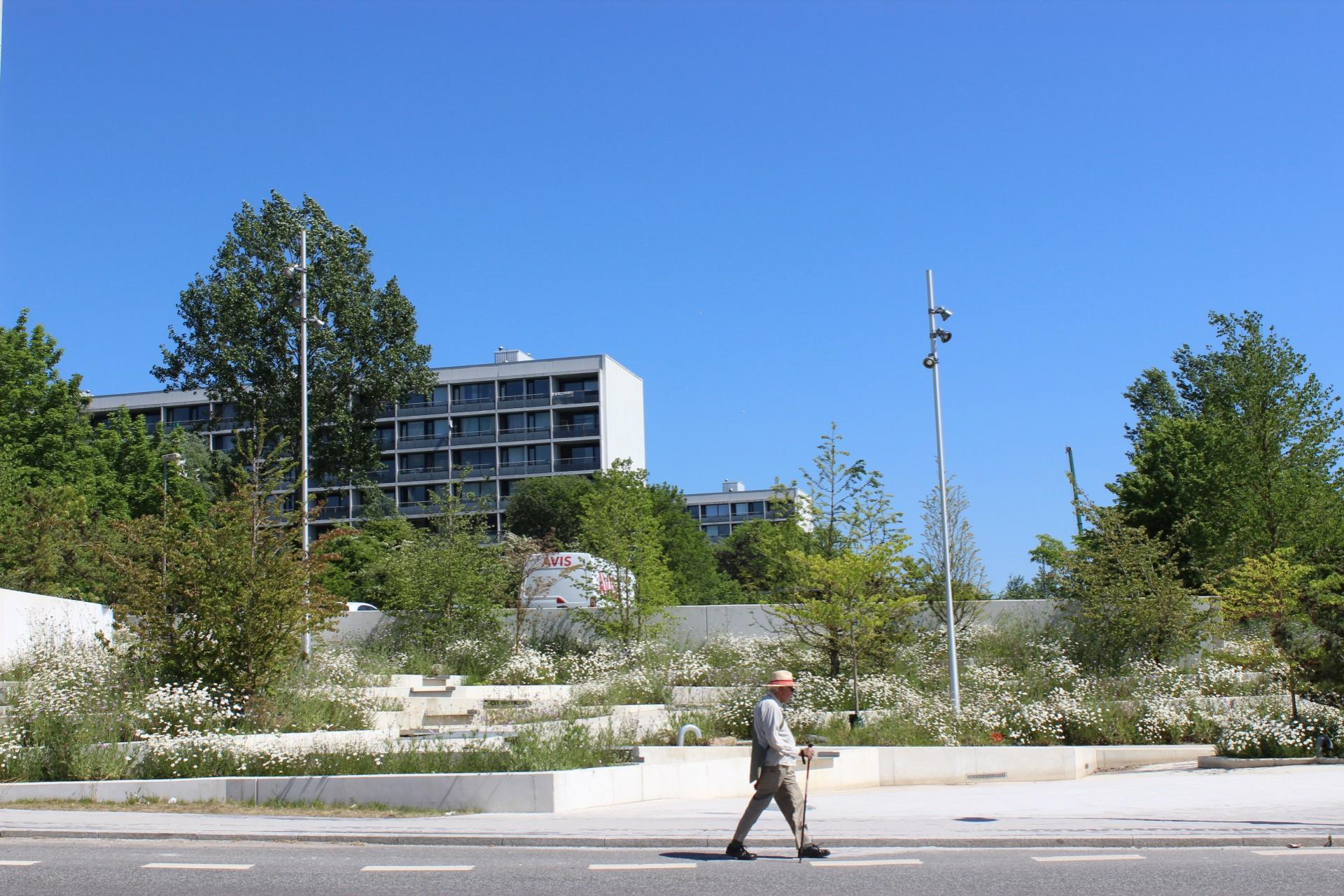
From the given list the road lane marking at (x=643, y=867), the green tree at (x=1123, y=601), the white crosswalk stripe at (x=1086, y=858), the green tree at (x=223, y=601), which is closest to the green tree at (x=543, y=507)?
the green tree at (x=1123, y=601)

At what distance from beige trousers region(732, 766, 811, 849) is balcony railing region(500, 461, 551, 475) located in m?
77.4

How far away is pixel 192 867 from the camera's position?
923cm

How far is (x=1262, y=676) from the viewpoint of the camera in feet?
66.9

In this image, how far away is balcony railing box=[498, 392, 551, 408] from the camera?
87438 mm

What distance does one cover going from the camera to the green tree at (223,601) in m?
16.9

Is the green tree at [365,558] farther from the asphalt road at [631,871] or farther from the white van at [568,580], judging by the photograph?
the asphalt road at [631,871]

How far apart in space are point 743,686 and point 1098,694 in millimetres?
6256

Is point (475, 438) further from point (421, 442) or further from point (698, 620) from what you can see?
point (698, 620)

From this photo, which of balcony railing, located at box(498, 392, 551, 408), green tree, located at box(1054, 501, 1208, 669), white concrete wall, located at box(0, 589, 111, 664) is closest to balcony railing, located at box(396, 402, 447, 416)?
balcony railing, located at box(498, 392, 551, 408)

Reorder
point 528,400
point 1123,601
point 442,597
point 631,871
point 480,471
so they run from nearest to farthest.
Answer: point 631,871, point 1123,601, point 442,597, point 528,400, point 480,471

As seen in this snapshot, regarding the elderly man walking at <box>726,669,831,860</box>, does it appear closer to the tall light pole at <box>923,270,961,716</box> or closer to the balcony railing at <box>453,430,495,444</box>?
the tall light pole at <box>923,270,961,716</box>

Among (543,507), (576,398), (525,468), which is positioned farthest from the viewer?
(525,468)

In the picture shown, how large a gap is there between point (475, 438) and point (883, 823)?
79.5 m

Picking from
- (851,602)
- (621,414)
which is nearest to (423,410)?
(621,414)
